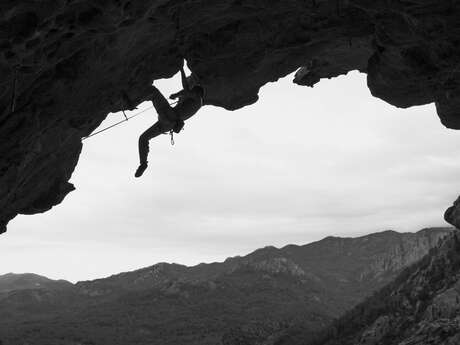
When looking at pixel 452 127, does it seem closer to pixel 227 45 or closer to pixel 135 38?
pixel 227 45

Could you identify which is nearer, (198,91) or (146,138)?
(146,138)

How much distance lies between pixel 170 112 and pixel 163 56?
2.46 meters

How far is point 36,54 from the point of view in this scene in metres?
12.6

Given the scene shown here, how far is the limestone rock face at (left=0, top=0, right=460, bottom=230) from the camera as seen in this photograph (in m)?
12.9

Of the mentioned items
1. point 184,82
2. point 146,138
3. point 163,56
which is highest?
Answer: point 163,56

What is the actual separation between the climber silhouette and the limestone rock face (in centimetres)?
78

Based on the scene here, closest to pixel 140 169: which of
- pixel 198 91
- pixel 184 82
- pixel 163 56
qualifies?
pixel 184 82

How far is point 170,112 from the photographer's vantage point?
66.9 ft

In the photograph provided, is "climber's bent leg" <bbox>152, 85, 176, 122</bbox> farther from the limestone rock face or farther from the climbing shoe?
the climbing shoe

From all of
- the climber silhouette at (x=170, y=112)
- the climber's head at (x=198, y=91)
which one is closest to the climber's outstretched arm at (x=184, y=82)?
the climber silhouette at (x=170, y=112)

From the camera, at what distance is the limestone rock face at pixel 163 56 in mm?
12922

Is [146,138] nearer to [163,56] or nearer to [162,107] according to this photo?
[162,107]

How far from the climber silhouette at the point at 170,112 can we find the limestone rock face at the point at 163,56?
0.78m

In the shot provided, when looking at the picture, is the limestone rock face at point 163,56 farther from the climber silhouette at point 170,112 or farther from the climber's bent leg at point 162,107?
the climber silhouette at point 170,112
